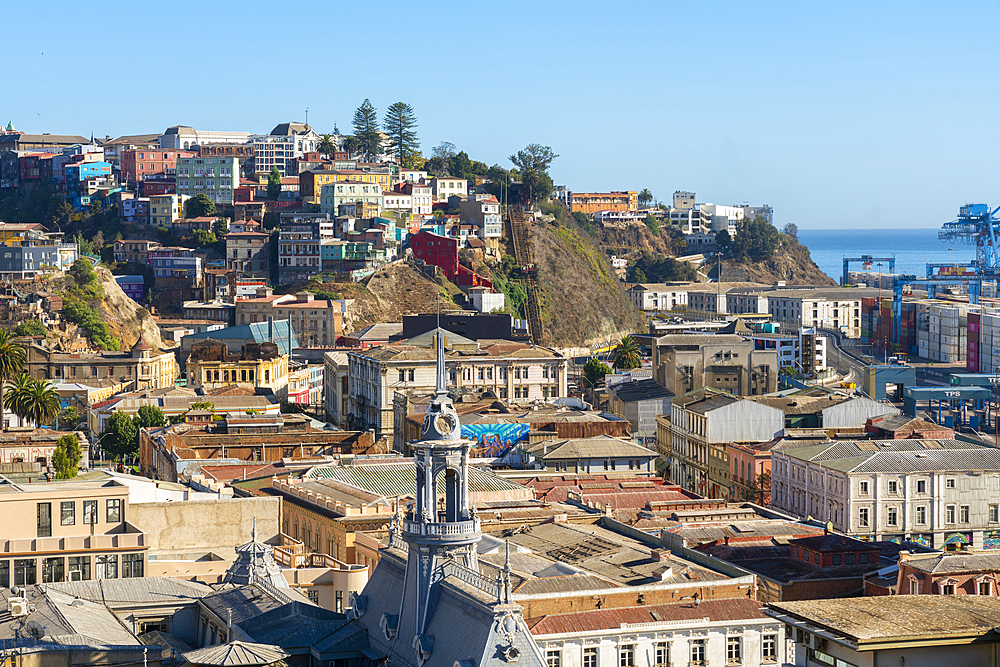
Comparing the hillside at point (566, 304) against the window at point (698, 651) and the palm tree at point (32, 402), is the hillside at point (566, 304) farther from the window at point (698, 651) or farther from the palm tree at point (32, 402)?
the window at point (698, 651)

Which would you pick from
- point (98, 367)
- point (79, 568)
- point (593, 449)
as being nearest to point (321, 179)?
point (98, 367)

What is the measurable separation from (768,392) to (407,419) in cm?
3125

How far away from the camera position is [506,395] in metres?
119

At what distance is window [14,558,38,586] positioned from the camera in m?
48.8

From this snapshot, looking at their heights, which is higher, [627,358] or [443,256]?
[443,256]

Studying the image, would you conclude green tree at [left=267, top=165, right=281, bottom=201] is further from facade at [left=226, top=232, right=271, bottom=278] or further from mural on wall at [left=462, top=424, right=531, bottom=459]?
mural on wall at [left=462, top=424, right=531, bottom=459]

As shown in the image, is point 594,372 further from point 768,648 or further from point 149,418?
point 768,648

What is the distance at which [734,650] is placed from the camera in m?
47.8

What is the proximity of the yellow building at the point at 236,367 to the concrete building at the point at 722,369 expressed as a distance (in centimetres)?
3368

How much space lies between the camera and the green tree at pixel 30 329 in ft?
479

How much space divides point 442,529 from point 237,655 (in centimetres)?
539

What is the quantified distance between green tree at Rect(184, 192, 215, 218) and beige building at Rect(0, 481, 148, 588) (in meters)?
139

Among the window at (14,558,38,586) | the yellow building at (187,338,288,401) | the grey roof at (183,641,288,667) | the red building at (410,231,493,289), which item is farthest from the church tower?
the red building at (410,231,493,289)

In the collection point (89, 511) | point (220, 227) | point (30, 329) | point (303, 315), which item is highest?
point (220, 227)
